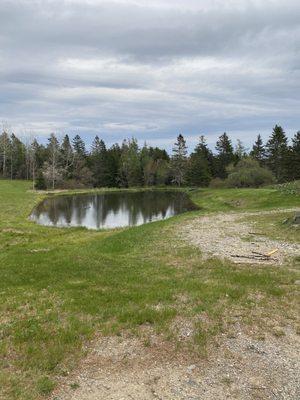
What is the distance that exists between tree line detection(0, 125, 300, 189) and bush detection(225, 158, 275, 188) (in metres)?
0.26

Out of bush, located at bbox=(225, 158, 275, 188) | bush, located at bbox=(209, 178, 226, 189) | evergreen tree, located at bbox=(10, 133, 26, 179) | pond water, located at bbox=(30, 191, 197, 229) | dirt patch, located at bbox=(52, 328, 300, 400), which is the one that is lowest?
pond water, located at bbox=(30, 191, 197, 229)

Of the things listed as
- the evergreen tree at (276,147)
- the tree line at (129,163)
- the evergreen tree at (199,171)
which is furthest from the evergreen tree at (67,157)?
the evergreen tree at (276,147)

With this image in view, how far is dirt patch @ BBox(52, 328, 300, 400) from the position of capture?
30.2 ft

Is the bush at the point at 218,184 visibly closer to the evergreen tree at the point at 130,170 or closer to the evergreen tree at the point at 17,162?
the evergreen tree at the point at 130,170

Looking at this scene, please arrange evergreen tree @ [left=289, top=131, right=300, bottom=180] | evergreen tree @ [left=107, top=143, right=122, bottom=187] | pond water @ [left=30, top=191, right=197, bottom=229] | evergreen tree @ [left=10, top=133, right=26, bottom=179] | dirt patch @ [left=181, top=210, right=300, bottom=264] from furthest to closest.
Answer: evergreen tree @ [left=10, top=133, right=26, bottom=179] → evergreen tree @ [left=107, top=143, right=122, bottom=187] → evergreen tree @ [left=289, top=131, right=300, bottom=180] → pond water @ [left=30, top=191, right=197, bottom=229] → dirt patch @ [left=181, top=210, right=300, bottom=264]

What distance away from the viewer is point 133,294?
1513 cm

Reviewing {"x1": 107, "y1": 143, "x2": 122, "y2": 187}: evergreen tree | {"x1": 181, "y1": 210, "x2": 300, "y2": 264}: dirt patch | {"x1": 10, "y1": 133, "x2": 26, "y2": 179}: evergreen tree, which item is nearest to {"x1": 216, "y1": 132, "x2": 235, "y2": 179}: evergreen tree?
{"x1": 107, "y1": 143, "x2": 122, "y2": 187}: evergreen tree

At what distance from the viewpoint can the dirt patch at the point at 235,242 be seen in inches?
842

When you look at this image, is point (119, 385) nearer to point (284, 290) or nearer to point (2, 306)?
→ point (2, 306)

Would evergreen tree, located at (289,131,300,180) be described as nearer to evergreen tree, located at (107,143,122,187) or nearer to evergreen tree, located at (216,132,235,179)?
evergreen tree, located at (216,132,235,179)

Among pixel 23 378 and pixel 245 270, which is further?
pixel 245 270

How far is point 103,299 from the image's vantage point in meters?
14.7

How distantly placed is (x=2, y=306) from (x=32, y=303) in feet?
3.27

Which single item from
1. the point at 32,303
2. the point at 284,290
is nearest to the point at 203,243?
the point at 284,290
